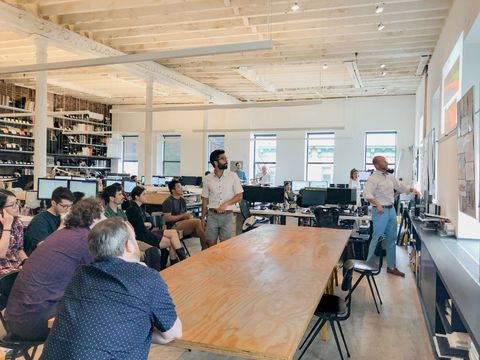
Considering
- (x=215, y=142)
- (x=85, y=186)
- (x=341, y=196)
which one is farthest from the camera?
(x=215, y=142)

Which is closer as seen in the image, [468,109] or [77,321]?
[77,321]

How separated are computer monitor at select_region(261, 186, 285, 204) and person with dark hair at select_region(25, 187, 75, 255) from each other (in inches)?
161

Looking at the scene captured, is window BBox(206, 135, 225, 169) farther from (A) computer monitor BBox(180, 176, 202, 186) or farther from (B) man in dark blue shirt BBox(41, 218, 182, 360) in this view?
(B) man in dark blue shirt BBox(41, 218, 182, 360)

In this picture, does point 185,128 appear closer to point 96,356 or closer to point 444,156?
Result: point 444,156

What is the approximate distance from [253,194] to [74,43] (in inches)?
156

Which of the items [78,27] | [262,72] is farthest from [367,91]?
[78,27]

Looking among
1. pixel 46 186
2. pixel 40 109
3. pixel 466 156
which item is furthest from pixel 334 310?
pixel 40 109

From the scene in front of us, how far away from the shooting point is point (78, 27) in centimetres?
689

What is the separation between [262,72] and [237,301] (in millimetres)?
8467

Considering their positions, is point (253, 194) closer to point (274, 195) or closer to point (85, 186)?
point (274, 195)

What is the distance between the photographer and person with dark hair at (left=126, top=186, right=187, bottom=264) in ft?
15.4

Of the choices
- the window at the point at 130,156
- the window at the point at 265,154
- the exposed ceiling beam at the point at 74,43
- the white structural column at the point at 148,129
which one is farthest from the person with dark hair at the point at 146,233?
the window at the point at 130,156

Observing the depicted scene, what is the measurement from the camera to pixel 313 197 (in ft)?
24.0

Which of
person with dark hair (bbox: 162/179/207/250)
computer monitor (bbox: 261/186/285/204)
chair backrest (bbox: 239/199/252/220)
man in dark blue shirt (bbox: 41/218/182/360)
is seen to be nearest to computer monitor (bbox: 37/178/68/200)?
person with dark hair (bbox: 162/179/207/250)
